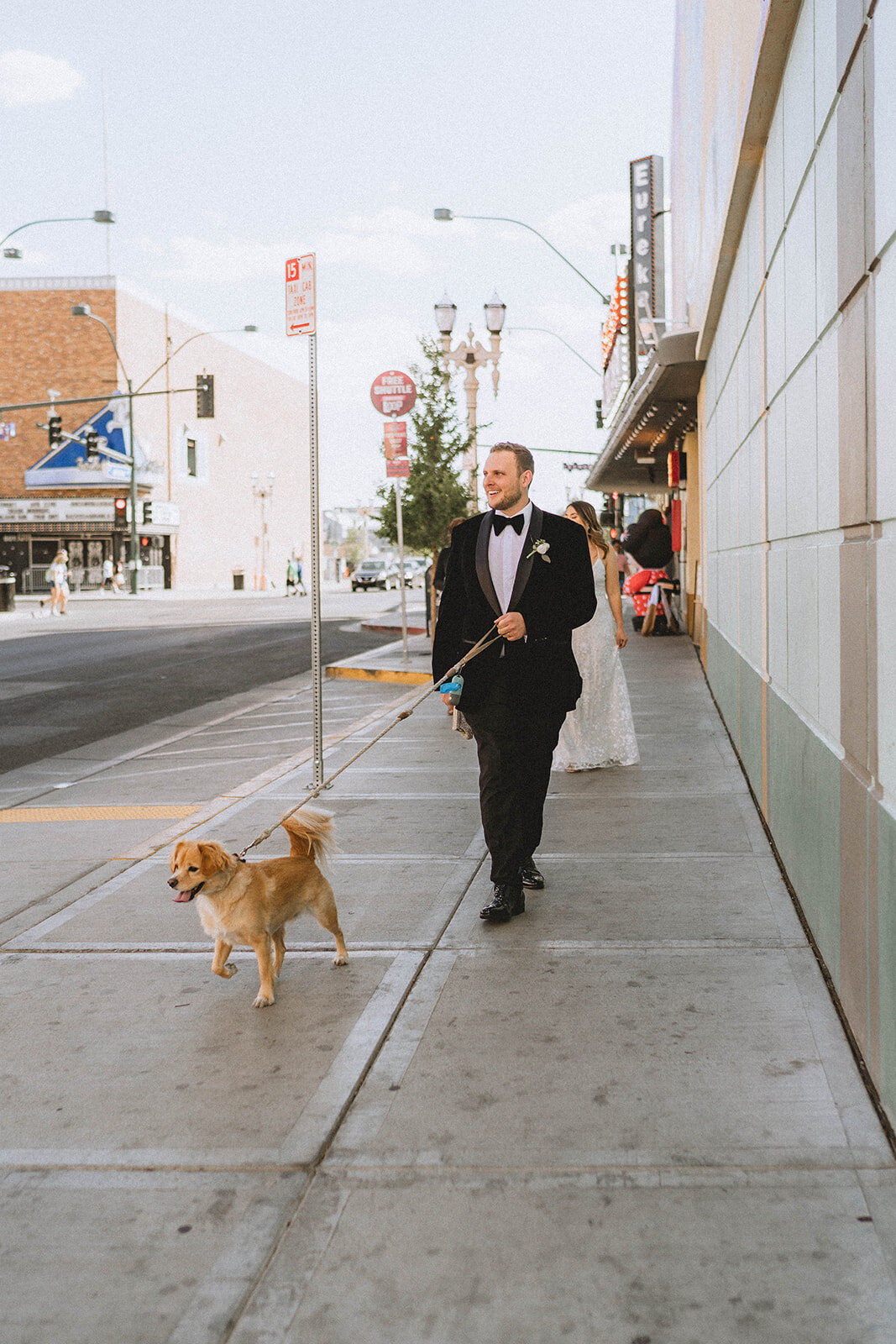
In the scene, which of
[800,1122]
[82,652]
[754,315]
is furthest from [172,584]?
[800,1122]

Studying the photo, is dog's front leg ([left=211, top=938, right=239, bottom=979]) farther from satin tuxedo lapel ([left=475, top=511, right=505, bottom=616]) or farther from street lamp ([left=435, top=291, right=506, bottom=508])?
street lamp ([left=435, top=291, right=506, bottom=508])

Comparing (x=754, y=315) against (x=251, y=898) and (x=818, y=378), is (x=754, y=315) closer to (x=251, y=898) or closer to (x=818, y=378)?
(x=818, y=378)

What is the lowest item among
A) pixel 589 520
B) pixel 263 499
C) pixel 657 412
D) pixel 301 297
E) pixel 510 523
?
pixel 510 523

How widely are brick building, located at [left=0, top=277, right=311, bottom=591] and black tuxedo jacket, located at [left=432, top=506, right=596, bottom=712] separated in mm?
51238

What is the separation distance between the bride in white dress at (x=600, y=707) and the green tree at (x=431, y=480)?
15338 mm

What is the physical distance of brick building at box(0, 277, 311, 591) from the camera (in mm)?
60031

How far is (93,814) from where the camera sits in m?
8.42

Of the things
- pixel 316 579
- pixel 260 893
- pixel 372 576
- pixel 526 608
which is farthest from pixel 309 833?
pixel 372 576

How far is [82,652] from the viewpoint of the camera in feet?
75.7

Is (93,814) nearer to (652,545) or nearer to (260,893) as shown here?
(260,893)

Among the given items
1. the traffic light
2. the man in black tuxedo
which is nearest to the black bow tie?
the man in black tuxedo

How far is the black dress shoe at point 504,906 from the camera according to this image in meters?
5.34

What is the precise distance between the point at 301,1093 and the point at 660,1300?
4.43ft

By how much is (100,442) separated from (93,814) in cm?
5387
